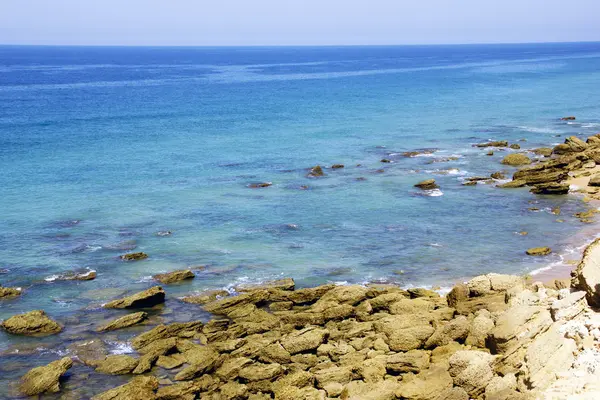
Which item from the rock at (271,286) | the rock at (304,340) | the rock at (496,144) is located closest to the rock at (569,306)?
the rock at (304,340)

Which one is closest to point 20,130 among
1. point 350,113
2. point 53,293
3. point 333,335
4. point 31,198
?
point 31,198

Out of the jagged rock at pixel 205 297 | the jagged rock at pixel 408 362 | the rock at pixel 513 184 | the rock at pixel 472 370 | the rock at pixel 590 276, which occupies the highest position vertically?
the rock at pixel 590 276

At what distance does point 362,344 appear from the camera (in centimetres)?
2767

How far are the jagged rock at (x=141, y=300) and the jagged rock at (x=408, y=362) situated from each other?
14.3 meters

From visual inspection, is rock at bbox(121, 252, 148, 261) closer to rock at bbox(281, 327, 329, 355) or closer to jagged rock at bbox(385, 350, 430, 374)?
rock at bbox(281, 327, 329, 355)

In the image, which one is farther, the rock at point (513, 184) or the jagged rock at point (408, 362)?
the rock at point (513, 184)

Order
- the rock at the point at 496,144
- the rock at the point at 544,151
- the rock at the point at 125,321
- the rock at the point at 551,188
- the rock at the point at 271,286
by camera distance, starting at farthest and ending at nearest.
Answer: the rock at the point at 496,144 < the rock at the point at 544,151 < the rock at the point at 551,188 < the rock at the point at 271,286 < the rock at the point at 125,321

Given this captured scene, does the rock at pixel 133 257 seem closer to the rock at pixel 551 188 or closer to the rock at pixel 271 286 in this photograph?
the rock at pixel 271 286

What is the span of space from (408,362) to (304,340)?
4.96 meters

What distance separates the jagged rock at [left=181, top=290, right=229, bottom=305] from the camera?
34625 mm

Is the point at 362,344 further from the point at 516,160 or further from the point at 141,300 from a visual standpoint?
the point at 516,160

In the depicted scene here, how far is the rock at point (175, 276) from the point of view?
37.3 meters

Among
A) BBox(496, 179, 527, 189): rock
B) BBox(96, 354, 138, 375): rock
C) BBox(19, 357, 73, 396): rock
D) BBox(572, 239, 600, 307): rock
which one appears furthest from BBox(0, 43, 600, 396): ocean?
BBox(572, 239, 600, 307): rock

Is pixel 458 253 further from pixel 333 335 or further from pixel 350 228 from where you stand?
pixel 333 335
